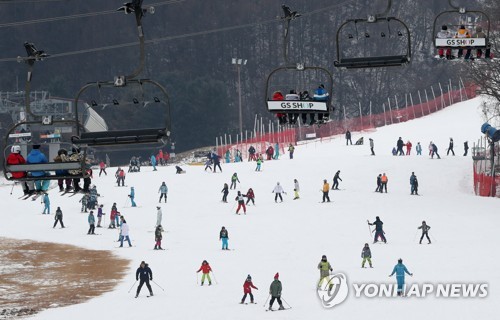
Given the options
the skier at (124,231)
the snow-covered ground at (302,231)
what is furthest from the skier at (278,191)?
the skier at (124,231)

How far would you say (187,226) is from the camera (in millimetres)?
54781

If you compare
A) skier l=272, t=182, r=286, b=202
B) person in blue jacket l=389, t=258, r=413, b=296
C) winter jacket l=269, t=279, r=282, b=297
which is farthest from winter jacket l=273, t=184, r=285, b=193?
winter jacket l=269, t=279, r=282, b=297

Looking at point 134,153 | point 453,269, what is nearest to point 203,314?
point 453,269

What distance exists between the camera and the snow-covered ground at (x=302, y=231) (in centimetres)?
3747

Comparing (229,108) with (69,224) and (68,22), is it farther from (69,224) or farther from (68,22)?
(69,224)

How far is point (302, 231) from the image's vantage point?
169 ft

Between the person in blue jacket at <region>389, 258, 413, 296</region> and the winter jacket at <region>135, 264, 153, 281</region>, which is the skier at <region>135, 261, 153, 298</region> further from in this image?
the person in blue jacket at <region>389, 258, 413, 296</region>

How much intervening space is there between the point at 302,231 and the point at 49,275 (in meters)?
10.1

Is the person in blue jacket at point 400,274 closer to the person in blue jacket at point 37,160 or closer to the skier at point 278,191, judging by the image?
the person in blue jacket at point 37,160

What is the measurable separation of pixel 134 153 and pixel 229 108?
29.2ft

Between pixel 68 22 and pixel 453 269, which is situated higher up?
pixel 68 22

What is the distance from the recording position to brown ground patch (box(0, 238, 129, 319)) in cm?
4144

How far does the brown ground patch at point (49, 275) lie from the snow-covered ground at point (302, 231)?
0.83 metres

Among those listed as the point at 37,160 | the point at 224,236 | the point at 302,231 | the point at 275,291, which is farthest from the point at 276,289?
the point at 302,231
